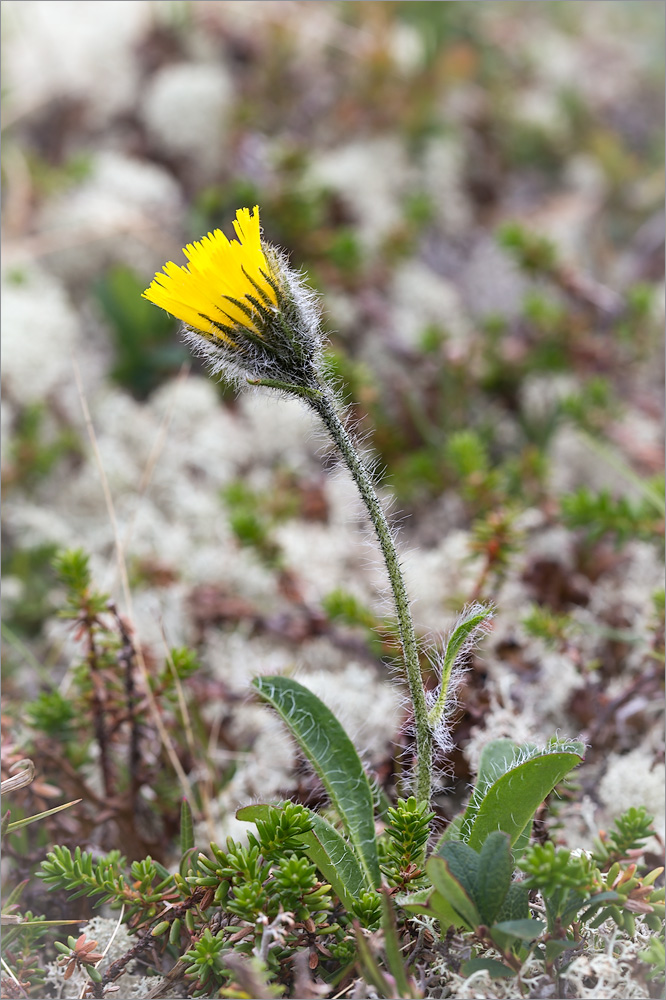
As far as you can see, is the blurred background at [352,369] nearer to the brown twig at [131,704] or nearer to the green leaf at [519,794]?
the brown twig at [131,704]

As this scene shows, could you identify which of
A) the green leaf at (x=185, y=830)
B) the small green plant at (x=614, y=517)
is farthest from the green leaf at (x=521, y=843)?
the small green plant at (x=614, y=517)

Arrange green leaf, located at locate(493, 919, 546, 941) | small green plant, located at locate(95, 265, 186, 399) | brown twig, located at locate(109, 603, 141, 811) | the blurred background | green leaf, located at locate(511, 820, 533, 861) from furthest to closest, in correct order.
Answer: small green plant, located at locate(95, 265, 186, 399)
the blurred background
brown twig, located at locate(109, 603, 141, 811)
green leaf, located at locate(511, 820, 533, 861)
green leaf, located at locate(493, 919, 546, 941)

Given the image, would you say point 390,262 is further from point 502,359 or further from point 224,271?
point 224,271

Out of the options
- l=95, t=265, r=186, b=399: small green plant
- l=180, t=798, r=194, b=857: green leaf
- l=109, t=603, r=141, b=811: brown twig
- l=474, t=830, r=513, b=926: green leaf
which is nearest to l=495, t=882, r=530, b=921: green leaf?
l=474, t=830, r=513, b=926: green leaf

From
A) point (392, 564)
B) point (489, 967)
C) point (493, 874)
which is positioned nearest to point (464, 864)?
point (493, 874)

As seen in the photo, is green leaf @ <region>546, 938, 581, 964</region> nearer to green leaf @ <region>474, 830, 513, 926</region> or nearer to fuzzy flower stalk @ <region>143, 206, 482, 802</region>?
green leaf @ <region>474, 830, 513, 926</region>

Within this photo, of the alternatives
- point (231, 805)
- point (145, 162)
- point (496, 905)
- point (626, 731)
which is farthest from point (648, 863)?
point (145, 162)
